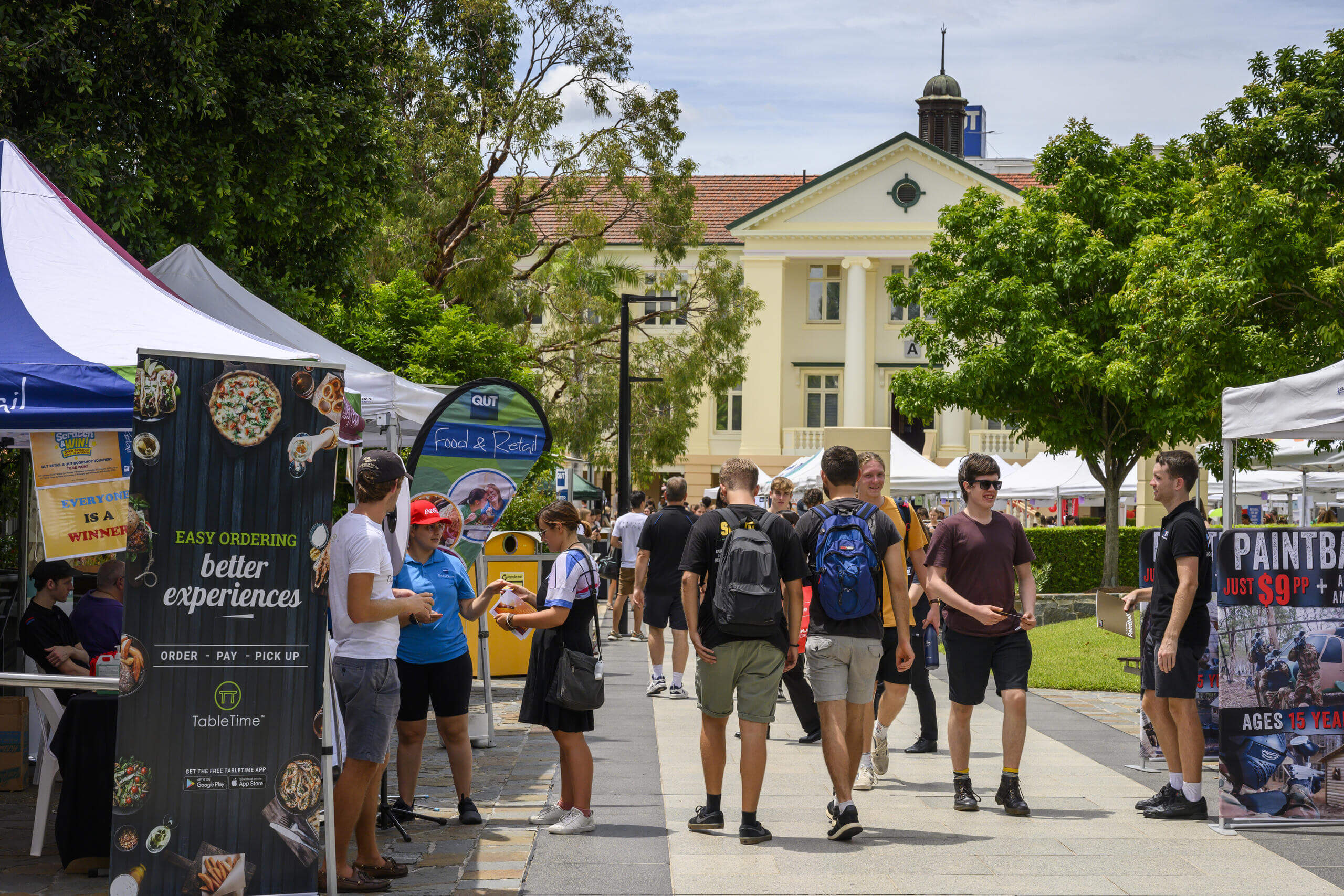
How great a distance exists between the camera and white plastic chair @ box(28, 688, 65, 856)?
661 cm

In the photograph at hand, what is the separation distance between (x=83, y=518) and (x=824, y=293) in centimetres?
4314

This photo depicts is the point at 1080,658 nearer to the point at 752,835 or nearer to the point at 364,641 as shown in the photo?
the point at 752,835

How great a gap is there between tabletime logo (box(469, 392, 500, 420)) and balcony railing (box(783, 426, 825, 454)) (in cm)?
3961

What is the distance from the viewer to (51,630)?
8062 mm

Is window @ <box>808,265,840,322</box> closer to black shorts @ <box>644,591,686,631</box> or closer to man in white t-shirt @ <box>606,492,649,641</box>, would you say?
man in white t-shirt @ <box>606,492,649,641</box>

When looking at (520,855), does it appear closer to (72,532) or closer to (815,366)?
(72,532)

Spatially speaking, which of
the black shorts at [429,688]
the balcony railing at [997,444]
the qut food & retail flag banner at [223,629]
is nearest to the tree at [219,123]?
the black shorts at [429,688]

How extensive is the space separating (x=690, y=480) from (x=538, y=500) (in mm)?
30282

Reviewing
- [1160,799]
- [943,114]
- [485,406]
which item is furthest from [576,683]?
[943,114]

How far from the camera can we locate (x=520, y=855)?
6594 millimetres

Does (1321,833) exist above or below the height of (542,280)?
below

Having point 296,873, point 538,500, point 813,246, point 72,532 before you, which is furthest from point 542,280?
point 296,873

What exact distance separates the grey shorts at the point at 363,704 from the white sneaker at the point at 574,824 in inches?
54.4

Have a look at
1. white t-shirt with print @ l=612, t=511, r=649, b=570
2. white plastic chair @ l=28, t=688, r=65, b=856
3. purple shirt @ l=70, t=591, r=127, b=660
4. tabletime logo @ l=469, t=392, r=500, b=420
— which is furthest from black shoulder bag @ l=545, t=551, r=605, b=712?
white t-shirt with print @ l=612, t=511, r=649, b=570
